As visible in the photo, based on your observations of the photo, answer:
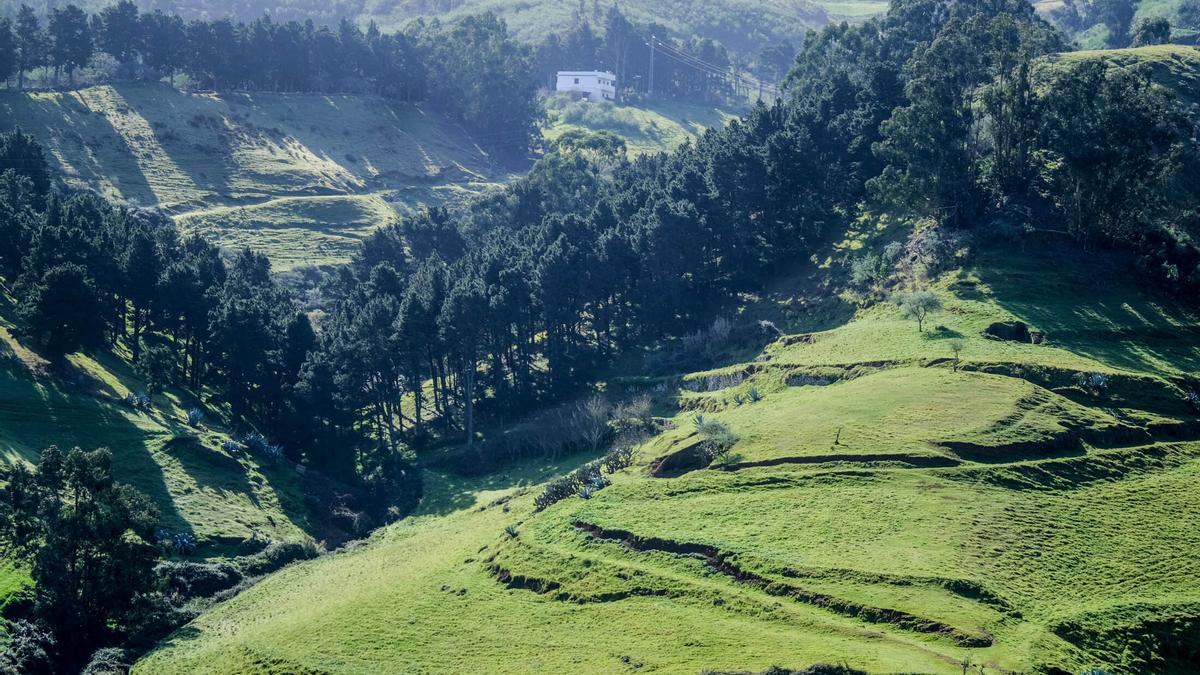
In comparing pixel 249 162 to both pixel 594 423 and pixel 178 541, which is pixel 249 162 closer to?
pixel 594 423

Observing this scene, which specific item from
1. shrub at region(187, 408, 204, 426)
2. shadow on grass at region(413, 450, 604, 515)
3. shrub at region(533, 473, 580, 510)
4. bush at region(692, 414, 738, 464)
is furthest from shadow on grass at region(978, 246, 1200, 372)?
shrub at region(187, 408, 204, 426)

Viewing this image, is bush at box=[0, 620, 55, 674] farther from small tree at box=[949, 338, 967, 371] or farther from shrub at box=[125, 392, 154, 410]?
small tree at box=[949, 338, 967, 371]

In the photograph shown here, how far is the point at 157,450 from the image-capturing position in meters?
89.7

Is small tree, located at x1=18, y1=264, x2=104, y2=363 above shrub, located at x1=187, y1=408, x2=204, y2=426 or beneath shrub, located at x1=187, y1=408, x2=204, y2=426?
above

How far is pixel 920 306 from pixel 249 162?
115 metres

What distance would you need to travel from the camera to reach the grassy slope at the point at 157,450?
83750mm

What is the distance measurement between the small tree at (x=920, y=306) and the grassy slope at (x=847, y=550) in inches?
172

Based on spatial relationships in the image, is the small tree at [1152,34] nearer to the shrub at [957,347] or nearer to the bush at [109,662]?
the shrub at [957,347]

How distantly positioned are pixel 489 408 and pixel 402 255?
44.5 metres

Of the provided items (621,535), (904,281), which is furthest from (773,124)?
(621,535)

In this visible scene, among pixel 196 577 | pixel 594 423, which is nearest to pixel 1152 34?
pixel 594 423

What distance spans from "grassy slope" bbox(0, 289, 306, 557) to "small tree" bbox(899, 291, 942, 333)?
50.4 meters

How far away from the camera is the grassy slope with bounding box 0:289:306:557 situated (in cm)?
8375

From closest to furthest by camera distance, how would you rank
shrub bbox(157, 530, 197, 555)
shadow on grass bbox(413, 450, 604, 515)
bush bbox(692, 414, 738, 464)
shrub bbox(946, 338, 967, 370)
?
shrub bbox(157, 530, 197, 555), bush bbox(692, 414, 738, 464), shrub bbox(946, 338, 967, 370), shadow on grass bbox(413, 450, 604, 515)
